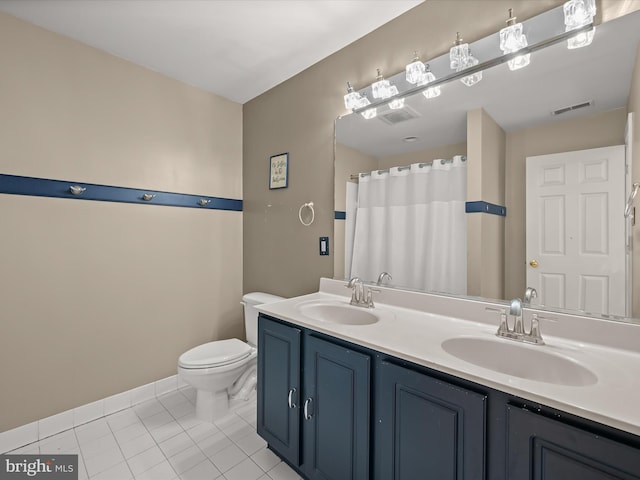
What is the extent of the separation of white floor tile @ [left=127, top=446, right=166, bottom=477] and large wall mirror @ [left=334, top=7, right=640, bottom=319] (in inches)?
75.1

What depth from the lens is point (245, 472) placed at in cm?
156

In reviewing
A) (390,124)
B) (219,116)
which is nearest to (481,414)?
(390,124)

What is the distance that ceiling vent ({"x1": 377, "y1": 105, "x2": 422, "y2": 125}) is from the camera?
1664 mm

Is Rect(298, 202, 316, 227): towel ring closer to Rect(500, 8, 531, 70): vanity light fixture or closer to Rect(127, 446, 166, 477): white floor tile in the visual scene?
Rect(500, 8, 531, 70): vanity light fixture

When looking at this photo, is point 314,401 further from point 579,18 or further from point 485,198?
point 579,18

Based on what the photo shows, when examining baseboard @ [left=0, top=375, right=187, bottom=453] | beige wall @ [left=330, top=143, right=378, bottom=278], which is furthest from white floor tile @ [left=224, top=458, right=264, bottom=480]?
beige wall @ [left=330, top=143, right=378, bottom=278]

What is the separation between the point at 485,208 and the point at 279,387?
1348mm

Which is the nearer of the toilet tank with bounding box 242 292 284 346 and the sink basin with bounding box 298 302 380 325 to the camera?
the sink basin with bounding box 298 302 380 325

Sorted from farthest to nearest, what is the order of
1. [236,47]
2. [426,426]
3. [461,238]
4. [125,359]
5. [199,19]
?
[125,359]
[236,47]
[199,19]
[461,238]
[426,426]

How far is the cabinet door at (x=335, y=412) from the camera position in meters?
1.16

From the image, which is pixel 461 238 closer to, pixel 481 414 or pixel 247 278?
pixel 481 414

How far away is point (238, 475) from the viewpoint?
1.54 metres

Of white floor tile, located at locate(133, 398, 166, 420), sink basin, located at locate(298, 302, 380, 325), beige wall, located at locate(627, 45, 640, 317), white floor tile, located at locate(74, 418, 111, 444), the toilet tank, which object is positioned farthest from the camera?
the toilet tank

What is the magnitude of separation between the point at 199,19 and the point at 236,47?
294 mm
